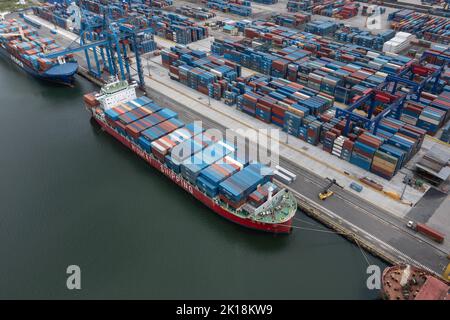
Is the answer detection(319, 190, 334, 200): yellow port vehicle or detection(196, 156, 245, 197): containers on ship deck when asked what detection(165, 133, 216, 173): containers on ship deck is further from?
detection(319, 190, 334, 200): yellow port vehicle

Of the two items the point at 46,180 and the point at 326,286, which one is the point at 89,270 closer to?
the point at 46,180

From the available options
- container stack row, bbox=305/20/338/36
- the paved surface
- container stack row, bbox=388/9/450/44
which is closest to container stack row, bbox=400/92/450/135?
the paved surface

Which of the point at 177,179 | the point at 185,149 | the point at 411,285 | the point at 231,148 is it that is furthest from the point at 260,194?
the point at 411,285

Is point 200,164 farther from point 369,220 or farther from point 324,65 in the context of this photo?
Result: point 324,65

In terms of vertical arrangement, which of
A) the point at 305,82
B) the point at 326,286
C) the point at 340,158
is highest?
the point at 305,82

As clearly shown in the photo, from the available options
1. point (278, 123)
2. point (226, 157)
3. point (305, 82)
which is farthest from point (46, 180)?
point (305, 82)

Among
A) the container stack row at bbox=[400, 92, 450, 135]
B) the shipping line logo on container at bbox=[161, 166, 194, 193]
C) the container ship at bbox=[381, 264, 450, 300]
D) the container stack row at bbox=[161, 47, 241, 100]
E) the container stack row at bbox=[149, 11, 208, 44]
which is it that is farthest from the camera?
the container stack row at bbox=[149, 11, 208, 44]
